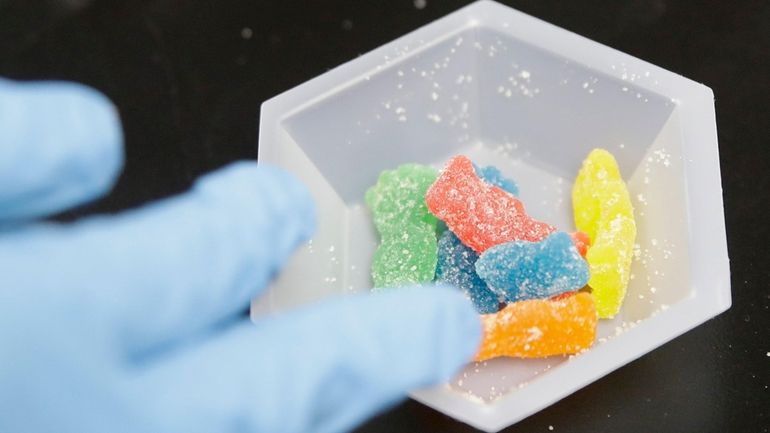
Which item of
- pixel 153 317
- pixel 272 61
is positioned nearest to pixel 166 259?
pixel 153 317

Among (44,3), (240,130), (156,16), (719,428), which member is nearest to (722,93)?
(719,428)

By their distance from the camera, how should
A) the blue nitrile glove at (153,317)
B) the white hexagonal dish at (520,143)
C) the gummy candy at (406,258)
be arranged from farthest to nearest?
the gummy candy at (406,258) < the white hexagonal dish at (520,143) < the blue nitrile glove at (153,317)

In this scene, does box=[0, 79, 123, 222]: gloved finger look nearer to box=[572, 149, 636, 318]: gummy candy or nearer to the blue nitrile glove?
the blue nitrile glove

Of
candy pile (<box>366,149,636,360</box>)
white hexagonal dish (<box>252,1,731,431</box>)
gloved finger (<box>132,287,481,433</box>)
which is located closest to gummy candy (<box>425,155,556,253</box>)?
candy pile (<box>366,149,636,360</box>)

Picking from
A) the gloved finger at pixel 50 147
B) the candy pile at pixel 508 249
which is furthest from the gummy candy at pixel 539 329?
the gloved finger at pixel 50 147

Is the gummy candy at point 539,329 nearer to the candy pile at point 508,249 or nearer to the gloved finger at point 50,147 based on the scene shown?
the candy pile at point 508,249

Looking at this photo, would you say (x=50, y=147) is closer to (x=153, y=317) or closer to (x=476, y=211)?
(x=153, y=317)
